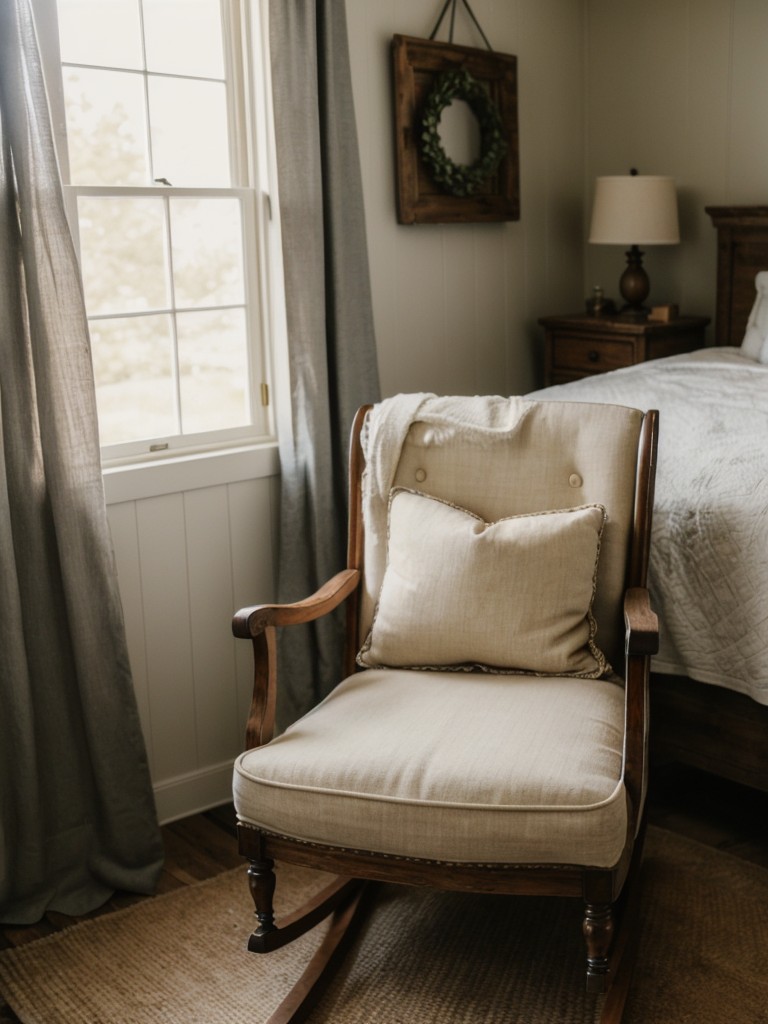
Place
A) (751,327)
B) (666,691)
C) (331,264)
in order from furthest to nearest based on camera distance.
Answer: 1. (751,327)
2. (331,264)
3. (666,691)

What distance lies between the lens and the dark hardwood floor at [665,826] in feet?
8.22

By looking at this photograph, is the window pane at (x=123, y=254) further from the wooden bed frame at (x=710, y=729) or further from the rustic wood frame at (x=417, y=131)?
the wooden bed frame at (x=710, y=729)

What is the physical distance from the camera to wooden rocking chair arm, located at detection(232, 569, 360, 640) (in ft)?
6.65

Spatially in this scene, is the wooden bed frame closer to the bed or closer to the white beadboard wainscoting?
the bed

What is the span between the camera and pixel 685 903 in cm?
234

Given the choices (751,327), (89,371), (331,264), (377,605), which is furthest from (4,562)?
(751,327)

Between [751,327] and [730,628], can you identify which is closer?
[730,628]

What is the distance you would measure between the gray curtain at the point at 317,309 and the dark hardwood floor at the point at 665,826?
0.38 m

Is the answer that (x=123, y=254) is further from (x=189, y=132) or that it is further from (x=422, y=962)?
(x=422, y=962)

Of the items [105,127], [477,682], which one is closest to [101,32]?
[105,127]

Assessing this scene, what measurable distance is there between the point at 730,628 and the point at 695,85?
2.25 meters

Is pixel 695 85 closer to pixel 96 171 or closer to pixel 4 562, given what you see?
pixel 96 171

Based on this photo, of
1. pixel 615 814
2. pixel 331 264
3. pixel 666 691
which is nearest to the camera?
pixel 615 814

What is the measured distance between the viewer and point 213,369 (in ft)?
9.59
